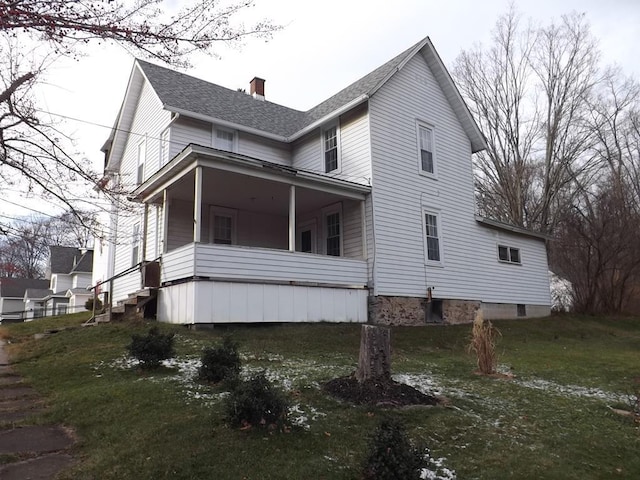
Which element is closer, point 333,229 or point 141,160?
point 333,229

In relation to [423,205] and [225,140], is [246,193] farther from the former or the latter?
[423,205]

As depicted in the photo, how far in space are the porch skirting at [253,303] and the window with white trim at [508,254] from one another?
323 inches

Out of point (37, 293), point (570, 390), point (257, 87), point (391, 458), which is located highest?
point (257, 87)

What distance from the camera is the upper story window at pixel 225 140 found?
1506 cm

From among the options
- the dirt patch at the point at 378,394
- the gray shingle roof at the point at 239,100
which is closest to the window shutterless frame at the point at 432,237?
the gray shingle roof at the point at 239,100

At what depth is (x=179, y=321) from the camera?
34.7 ft

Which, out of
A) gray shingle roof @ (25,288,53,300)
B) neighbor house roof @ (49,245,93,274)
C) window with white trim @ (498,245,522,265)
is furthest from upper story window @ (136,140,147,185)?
gray shingle roof @ (25,288,53,300)

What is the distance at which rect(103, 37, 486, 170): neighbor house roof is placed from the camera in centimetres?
1470

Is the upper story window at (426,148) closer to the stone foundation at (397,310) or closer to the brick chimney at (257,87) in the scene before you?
the stone foundation at (397,310)

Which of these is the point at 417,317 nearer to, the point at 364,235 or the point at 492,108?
the point at 364,235

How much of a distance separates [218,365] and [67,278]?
3946 centimetres

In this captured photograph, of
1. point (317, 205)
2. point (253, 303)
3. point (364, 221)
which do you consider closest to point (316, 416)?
point (253, 303)

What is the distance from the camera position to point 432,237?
15570mm

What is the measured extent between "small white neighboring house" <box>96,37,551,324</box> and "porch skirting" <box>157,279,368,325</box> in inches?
1.2
